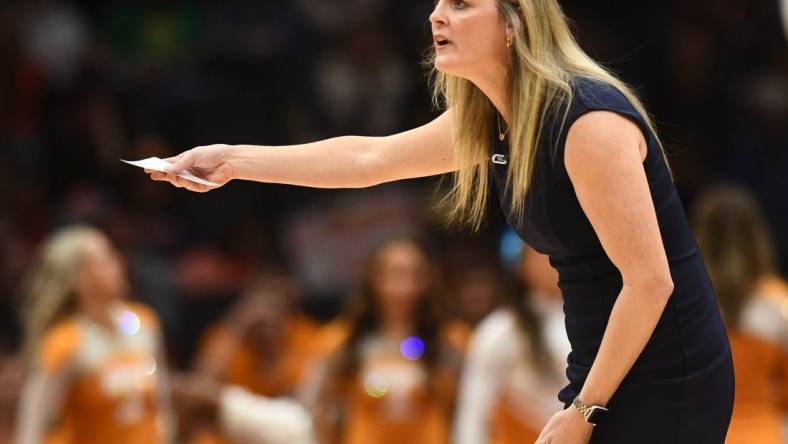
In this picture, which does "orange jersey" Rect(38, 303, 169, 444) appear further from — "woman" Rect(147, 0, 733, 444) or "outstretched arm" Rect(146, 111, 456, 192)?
"woman" Rect(147, 0, 733, 444)

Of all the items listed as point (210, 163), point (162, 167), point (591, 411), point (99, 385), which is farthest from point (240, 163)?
point (99, 385)

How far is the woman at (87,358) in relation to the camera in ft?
19.1

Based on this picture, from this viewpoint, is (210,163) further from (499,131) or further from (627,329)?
(627,329)

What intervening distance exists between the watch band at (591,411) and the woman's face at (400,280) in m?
3.65

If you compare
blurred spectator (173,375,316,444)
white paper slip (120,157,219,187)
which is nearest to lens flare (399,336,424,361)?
blurred spectator (173,375,316,444)

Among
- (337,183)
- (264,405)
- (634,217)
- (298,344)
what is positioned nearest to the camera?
(634,217)

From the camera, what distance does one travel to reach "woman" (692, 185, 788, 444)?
529 cm

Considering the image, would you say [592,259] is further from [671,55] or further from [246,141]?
[671,55]

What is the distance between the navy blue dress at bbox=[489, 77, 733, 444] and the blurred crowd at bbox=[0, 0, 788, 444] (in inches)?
106

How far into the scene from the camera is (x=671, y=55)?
916 centimetres

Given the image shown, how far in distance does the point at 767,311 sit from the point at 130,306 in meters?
2.72

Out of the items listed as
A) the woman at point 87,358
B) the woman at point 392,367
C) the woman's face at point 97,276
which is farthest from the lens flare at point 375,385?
the woman's face at point 97,276

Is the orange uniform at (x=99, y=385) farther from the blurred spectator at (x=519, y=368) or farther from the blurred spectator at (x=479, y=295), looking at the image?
the blurred spectator at (x=479, y=295)

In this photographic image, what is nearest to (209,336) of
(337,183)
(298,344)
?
(298,344)
